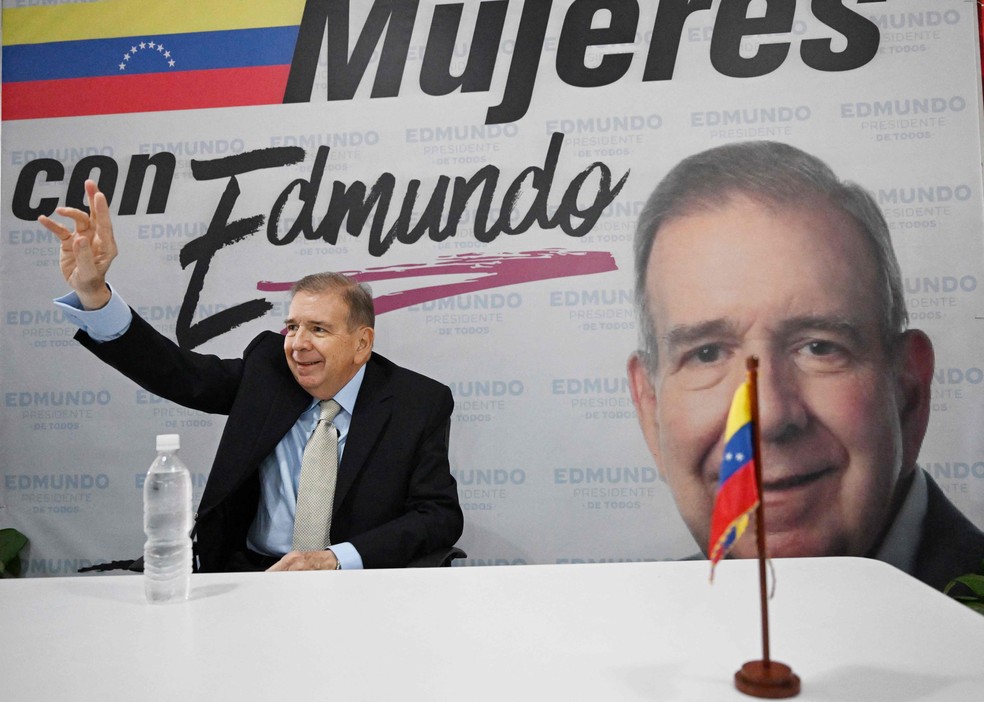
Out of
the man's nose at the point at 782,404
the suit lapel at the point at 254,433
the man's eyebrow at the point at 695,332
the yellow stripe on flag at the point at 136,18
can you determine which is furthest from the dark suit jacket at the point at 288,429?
the yellow stripe on flag at the point at 136,18

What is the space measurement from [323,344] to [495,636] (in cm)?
156

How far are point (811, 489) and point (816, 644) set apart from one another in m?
2.03

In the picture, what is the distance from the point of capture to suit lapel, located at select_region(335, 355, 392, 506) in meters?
2.29

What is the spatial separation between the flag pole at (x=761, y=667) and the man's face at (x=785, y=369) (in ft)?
6.67

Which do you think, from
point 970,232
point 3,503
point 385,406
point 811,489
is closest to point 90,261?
point 385,406

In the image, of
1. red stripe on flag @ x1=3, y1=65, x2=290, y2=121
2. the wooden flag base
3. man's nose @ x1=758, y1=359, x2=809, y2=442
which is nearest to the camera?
the wooden flag base

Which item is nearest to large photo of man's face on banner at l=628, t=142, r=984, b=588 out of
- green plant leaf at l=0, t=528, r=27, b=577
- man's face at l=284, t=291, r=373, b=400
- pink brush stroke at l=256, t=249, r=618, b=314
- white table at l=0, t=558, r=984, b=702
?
pink brush stroke at l=256, t=249, r=618, b=314

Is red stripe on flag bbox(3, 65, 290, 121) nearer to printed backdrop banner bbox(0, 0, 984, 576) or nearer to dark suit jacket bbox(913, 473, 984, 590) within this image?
printed backdrop banner bbox(0, 0, 984, 576)

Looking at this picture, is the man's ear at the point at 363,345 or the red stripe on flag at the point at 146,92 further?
the red stripe on flag at the point at 146,92

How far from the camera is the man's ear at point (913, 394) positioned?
2854 millimetres

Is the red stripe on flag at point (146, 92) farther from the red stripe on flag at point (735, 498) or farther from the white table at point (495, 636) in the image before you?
the red stripe on flag at point (735, 498)

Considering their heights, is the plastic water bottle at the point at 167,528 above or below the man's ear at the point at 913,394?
below

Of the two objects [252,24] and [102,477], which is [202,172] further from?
[102,477]

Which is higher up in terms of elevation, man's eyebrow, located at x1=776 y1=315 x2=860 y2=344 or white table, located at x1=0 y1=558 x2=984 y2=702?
man's eyebrow, located at x1=776 y1=315 x2=860 y2=344
